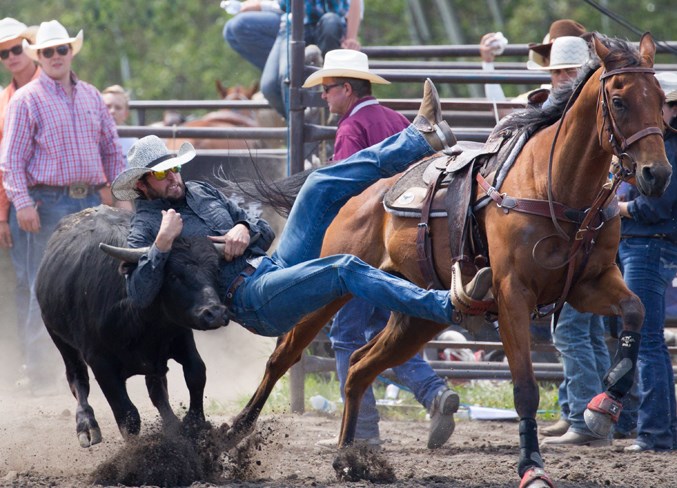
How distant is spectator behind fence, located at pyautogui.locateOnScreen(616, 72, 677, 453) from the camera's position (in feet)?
22.6

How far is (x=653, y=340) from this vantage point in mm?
7086

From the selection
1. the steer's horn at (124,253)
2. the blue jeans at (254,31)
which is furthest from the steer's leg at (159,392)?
the blue jeans at (254,31)

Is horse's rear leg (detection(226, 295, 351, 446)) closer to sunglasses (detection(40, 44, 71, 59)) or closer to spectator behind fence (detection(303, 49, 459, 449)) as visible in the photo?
spectator behind fence (detection(303, 49, 459, 449))

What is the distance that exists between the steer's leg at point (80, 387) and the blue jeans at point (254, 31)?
4.05 metres

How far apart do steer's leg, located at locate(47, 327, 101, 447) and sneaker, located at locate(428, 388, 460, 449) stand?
2101 millimetres

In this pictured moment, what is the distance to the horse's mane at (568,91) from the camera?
5348mm

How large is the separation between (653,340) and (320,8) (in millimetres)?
3727

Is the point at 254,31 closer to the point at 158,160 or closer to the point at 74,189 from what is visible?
the point at 74,189

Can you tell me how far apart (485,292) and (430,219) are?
0.96 m

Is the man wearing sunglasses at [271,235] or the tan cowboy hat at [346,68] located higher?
the tan cowboy hat at [346,68]

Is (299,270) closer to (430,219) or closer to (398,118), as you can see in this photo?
Answer: (430,219)

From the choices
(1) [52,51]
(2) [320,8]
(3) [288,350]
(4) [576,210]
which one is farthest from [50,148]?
(4) [576,210]

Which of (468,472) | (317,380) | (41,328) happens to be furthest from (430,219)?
(41,328)

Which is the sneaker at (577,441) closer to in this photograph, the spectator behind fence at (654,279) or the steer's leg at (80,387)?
the spectator behind fence at (654,279)
